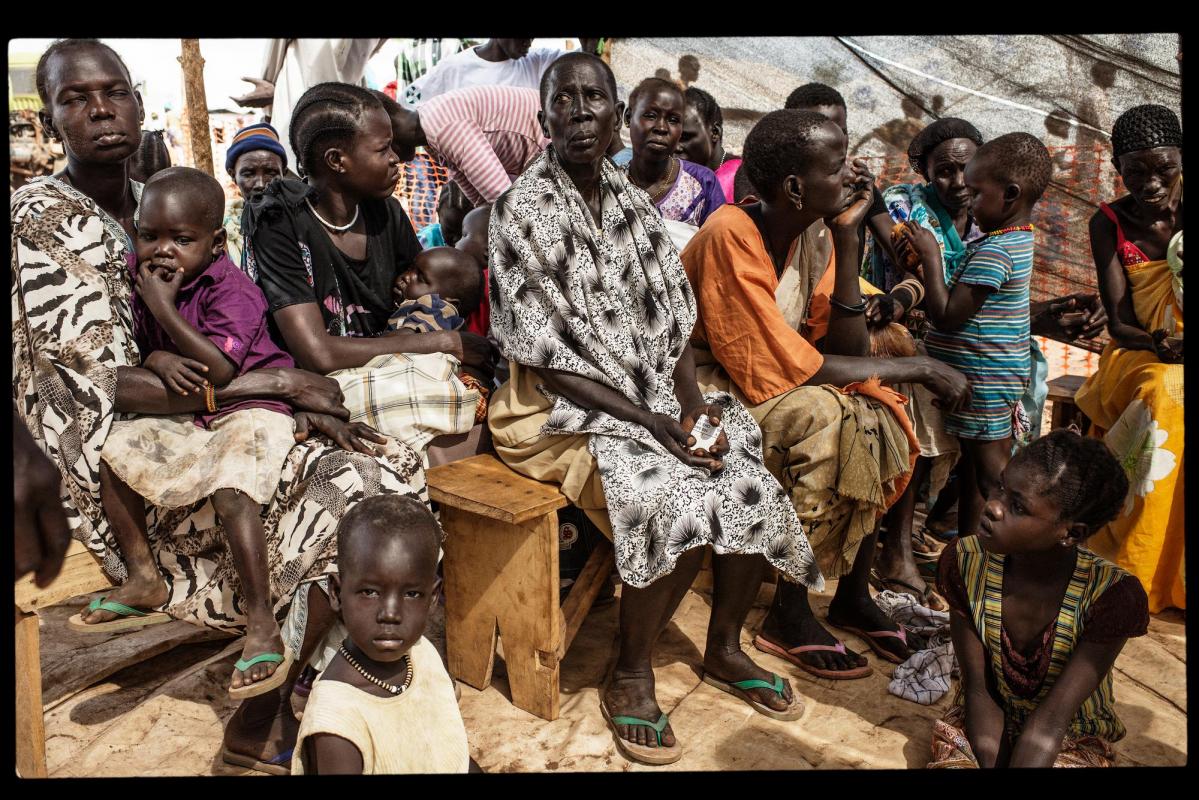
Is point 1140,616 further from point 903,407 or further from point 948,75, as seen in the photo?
point 948,75

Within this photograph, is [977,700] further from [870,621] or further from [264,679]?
[264,679]

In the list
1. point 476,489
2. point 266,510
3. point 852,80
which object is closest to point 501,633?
point 476,489

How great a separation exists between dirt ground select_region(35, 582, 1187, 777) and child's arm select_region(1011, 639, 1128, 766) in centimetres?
43

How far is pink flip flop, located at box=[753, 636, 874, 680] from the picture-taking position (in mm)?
3307

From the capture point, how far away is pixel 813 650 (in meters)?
3.38

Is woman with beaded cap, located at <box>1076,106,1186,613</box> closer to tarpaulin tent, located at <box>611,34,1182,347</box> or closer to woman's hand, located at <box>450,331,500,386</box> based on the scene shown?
woman's hand, located at <box>450,331,500,386</box>

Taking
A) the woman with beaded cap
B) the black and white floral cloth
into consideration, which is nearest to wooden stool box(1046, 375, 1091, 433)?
the woman with beaded cap

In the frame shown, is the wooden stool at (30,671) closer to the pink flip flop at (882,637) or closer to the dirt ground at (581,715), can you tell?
the dirt ground at (581,715)

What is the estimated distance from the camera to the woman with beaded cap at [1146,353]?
3.73 m

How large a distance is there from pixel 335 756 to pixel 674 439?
4.52 ft

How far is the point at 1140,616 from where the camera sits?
248cm

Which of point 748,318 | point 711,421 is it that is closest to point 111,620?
point 711,421

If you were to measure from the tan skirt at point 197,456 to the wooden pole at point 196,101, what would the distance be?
386 cm

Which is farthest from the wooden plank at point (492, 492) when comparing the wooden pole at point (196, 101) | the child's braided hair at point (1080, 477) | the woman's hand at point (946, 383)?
the wooden pole at point (196, 101)
